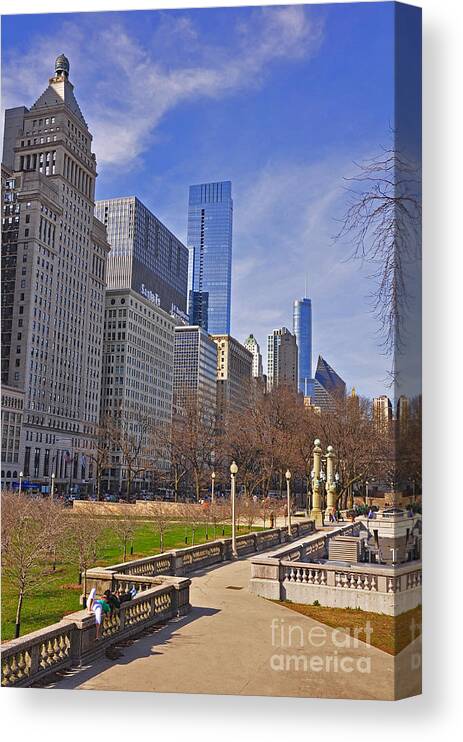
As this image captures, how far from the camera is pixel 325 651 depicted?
380 inches

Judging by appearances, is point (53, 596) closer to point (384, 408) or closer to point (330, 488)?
point (384, 408)

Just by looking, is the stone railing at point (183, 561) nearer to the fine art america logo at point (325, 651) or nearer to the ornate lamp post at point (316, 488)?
the ornate lamp post at point (316, 488)

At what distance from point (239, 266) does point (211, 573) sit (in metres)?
8.85

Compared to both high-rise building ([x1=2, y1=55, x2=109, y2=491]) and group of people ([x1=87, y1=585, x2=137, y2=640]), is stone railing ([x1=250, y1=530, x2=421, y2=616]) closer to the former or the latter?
group of people ([x1=87, y1=585, x2=137, y2=640])

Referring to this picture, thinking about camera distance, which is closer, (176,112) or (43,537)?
(176,112)

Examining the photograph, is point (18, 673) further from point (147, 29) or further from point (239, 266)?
point (147, 29)

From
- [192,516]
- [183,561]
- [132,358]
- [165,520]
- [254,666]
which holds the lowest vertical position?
[254,666]

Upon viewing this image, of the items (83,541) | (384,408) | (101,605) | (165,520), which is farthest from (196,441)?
(101,605)

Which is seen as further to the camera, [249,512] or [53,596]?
[249,512]

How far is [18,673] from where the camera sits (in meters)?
9.34

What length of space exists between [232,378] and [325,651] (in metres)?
65.3

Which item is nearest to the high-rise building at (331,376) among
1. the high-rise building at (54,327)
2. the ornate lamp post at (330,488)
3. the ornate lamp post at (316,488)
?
the ornate lamp post at (316,488)

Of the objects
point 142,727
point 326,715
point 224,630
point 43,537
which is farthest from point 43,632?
point 43,537

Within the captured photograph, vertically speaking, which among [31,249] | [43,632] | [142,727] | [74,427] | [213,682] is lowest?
[142,727]
